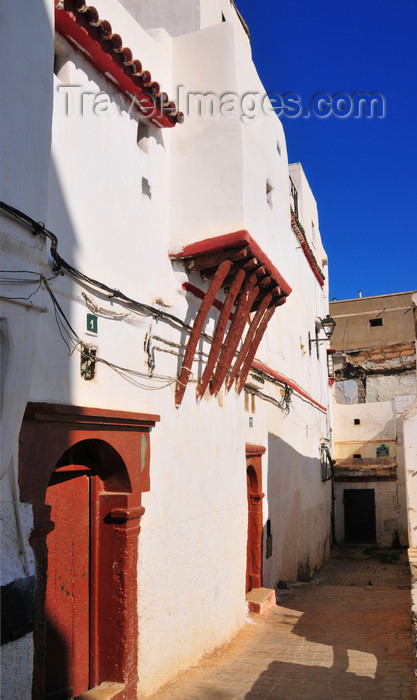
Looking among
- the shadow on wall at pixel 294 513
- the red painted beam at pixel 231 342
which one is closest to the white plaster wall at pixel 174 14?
the red painted beam at pixel 231 342

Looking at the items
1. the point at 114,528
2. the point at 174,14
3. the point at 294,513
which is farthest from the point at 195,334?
the point at 294,513

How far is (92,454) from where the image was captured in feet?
18.9

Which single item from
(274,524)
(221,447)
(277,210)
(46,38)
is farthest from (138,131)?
(274,524)

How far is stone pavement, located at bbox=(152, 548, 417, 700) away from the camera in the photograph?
630 cm

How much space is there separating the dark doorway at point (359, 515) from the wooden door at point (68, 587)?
17411 mm

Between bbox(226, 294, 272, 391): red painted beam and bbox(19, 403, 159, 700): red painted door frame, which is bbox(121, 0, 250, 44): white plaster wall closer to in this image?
bbox(226, 294, 272, 391): red painted beam

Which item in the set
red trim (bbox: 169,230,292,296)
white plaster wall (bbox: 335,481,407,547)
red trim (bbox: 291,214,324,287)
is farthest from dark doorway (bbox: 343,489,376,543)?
red trim (bbox: 169,230,292,296)

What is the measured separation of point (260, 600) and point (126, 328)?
5782mm

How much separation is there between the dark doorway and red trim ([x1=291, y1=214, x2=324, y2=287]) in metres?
7.53

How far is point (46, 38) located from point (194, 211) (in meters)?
3.07

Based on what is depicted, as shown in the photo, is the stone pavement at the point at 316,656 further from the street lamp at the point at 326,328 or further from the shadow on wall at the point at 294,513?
the street lamp at the point at 326,328

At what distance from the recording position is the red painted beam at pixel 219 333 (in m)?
7.46

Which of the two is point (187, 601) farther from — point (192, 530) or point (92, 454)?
point (92, 454)

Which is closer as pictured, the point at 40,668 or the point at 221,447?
the point at 40,668
